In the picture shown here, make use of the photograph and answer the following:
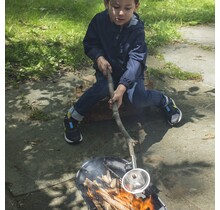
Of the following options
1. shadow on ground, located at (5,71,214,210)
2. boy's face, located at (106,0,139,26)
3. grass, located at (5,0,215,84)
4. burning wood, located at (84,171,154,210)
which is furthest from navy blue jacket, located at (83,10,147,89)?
grass, located at (5,0,215,84)

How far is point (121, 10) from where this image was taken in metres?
3.71

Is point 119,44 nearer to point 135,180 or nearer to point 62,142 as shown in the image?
point 62,142

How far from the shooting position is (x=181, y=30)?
679cm

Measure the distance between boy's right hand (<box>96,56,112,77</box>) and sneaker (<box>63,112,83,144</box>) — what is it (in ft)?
1.94

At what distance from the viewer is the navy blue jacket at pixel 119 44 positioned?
3.88 m

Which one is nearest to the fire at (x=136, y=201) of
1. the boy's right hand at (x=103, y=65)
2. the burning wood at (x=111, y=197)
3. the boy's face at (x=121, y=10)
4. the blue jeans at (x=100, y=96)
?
the burning wood at (x=111, y=197)

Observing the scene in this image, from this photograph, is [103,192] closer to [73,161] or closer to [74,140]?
[73,161]

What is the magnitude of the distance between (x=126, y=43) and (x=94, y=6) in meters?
3.90

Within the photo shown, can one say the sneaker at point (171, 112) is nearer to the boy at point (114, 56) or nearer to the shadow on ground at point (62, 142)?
the shadow on ground at point (62, 142)

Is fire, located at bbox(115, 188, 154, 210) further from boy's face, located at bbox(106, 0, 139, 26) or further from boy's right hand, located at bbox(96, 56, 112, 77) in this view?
boy's face, located at bbox(106, 0, 139, 26)

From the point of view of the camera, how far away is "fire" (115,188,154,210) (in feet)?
9.48

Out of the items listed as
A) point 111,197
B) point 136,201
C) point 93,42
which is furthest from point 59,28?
point 136,201

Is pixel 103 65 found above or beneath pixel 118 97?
above

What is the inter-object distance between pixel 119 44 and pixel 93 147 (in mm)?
1070
